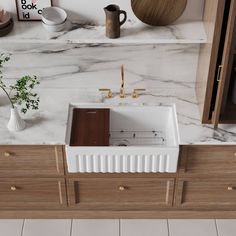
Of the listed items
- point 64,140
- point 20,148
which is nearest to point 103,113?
point 64,140

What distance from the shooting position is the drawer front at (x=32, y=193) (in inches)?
116

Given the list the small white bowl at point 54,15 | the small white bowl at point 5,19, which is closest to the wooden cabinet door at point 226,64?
the small white bowl at point 54,15

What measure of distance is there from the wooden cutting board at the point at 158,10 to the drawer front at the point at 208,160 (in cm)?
73

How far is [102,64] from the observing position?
9.66 feet

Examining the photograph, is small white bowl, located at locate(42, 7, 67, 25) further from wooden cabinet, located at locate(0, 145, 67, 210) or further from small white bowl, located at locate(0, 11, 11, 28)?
wooden cabinet, located at locate(0, 145, 67, 210)

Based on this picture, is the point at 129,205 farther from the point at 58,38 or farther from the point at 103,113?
the point at 58,38

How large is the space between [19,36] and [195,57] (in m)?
1.05

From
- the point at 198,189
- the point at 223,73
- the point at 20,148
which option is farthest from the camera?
the point at 198,189

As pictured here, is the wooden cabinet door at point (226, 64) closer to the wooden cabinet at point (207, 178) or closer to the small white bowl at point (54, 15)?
the wooden cabinet at point (207, 178)

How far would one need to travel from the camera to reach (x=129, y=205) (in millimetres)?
3051

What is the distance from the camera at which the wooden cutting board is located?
260 centimetres
